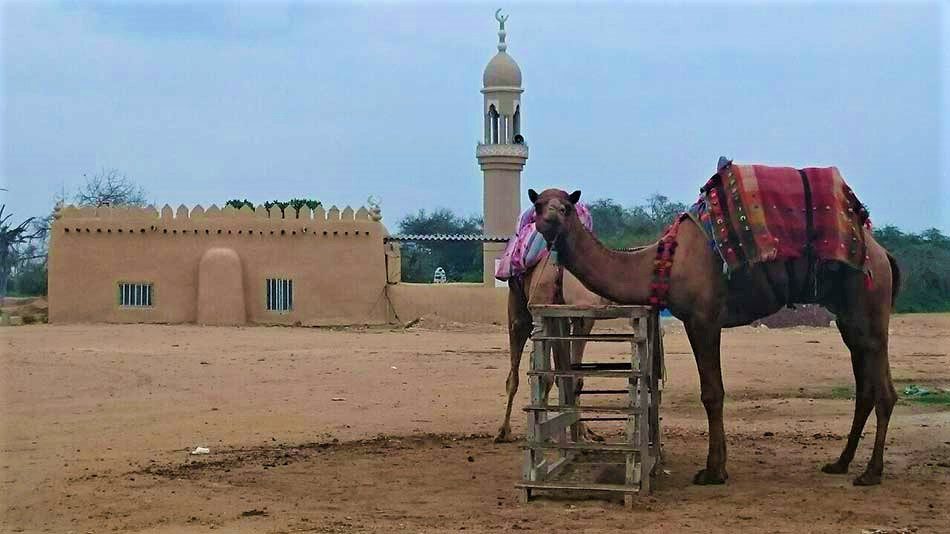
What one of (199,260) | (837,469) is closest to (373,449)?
(837,469)

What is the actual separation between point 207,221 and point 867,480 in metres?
25.2

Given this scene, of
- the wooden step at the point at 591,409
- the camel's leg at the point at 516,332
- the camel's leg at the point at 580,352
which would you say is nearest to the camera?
the wooden step at the point at 591,409

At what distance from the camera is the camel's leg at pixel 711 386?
371 inches

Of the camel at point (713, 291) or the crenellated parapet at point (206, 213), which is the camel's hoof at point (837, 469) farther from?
the crenellated parapet at point (206, 213)

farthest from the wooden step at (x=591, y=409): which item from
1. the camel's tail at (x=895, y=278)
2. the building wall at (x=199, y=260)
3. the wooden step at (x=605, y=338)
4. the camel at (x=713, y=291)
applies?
the building wall at (x=199, y=260)

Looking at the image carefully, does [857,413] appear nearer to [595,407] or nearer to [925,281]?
[595,407]

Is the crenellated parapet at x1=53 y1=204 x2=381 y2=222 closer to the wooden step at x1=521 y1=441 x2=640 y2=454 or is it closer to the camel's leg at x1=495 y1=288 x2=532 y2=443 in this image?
the camel's leg at x1=495 y1=288 x2=532 y2=443

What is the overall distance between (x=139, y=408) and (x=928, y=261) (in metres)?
39.9

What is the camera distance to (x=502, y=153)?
4097 centimetres

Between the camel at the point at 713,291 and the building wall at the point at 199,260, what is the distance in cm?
2319

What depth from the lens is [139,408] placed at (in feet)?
47.4

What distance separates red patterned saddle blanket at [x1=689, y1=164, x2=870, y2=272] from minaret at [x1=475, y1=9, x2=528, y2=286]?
30.4 m

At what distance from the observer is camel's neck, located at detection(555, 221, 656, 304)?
9484 millimetres

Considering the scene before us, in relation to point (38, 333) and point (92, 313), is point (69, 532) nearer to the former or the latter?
point (38, 333)
